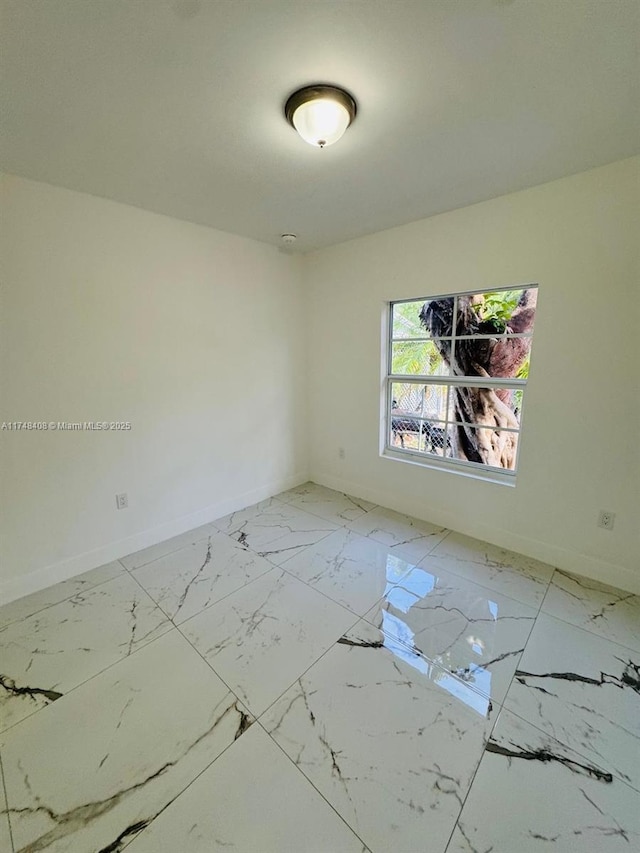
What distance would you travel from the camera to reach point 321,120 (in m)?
1.30

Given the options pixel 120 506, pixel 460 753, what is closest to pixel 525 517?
pixel 460 753

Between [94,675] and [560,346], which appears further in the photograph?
[560,346]

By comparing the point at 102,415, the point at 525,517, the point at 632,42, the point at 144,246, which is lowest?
the point at 525,517

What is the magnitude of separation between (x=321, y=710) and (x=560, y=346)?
7.43 ft

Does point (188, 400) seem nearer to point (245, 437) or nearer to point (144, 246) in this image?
point (245, 437)

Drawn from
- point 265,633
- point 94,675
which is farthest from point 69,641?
point 265,633

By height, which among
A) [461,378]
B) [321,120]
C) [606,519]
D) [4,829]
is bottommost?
[4,829]

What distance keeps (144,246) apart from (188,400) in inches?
42.3

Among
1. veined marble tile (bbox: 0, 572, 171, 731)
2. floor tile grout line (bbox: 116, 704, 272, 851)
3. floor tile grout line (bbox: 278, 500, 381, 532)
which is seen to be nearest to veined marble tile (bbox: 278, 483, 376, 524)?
floor tile grout line (bbox: 278, 500, 381, 532)

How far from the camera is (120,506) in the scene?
7.56ft

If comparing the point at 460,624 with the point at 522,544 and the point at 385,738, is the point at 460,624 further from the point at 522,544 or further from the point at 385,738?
the point at 522,544

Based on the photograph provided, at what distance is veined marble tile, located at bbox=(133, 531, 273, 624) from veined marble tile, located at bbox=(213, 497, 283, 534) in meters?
0.21

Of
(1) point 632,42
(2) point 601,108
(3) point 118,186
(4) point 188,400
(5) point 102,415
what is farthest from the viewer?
(4) point 188,400

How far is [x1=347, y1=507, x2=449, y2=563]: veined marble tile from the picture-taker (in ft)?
7.88
